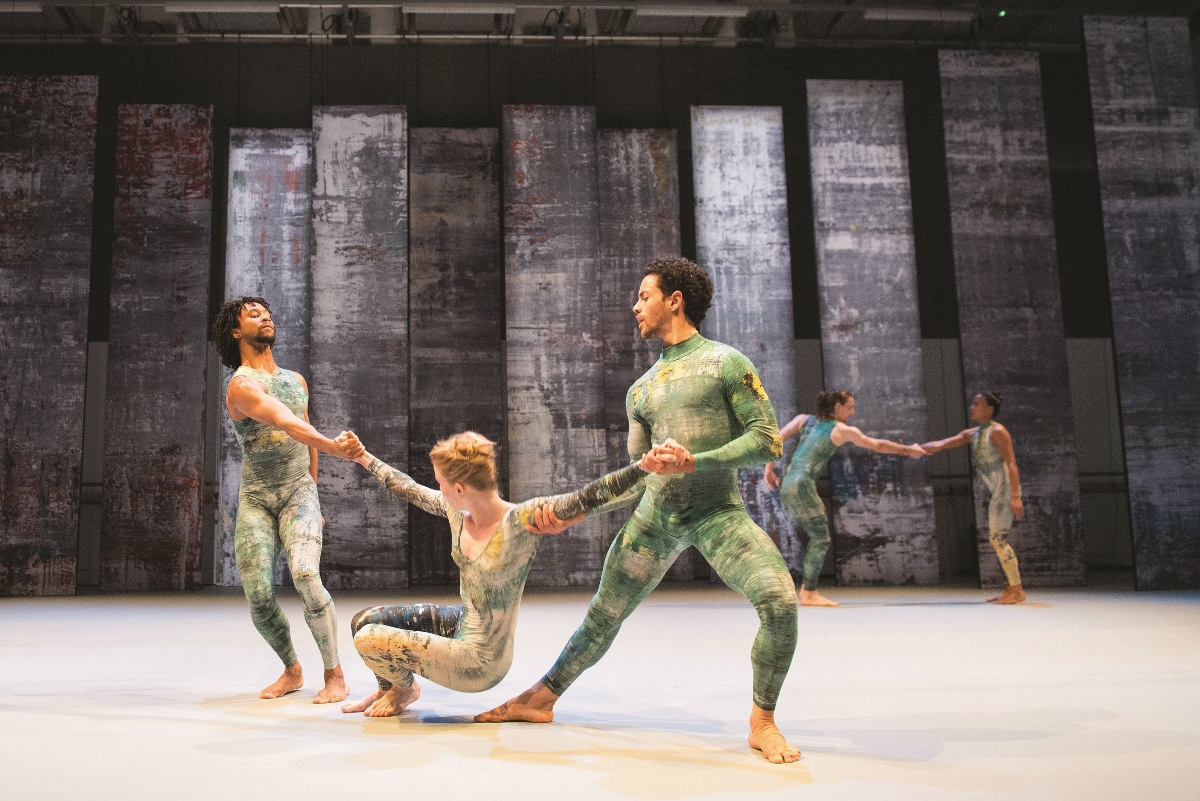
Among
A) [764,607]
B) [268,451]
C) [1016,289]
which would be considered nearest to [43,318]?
[268,451]

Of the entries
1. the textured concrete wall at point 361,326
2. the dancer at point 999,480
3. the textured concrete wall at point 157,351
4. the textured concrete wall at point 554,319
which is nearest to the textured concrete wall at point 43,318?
the textured concrete wall at point 157,351

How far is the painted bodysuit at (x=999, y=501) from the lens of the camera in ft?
21.2

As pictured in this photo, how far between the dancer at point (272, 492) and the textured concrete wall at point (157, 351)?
14.8ft

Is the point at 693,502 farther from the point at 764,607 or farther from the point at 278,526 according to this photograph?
the point at 278,526

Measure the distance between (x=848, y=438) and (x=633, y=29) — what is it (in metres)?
5.32

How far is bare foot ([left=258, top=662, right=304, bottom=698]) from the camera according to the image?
3.32 meters

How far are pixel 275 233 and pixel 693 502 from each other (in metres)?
6.46

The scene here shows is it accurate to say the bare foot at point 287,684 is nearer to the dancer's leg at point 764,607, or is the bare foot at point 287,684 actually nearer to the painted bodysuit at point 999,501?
the dancer's leg at point 764,607

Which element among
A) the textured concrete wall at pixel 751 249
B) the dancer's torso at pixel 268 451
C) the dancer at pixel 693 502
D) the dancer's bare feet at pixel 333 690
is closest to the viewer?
the dancer at pixel 693 502

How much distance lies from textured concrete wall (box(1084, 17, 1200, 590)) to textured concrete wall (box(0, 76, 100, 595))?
28.0ft

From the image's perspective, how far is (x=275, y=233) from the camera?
317 inches

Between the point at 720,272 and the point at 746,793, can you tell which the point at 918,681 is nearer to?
the point at 746,793

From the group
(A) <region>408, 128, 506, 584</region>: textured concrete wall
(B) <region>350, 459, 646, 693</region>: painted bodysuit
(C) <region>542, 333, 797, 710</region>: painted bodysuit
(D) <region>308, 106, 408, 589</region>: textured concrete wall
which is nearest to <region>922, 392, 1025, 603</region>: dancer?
(A) <region>408, 128, 506, 584</region>: textured concrete wall

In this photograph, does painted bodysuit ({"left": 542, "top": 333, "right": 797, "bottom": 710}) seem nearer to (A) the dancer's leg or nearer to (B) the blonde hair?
(A) the dancer's leg
